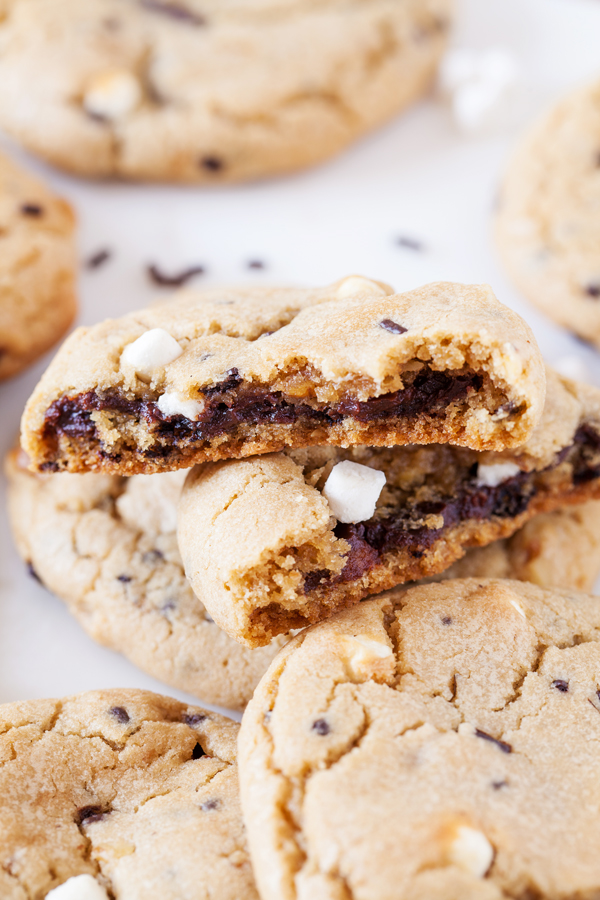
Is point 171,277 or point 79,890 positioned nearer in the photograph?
point 79,890

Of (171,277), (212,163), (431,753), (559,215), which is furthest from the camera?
(212,163)

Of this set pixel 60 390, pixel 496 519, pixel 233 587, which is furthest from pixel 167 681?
pixel 496 519

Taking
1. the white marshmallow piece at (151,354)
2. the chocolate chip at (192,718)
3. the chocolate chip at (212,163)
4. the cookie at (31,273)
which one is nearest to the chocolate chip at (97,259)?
the cookie at (31,273)

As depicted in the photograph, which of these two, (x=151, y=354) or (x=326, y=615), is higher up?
(x=151, y=354)

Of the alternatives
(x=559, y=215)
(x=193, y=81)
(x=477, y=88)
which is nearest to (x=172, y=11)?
(x=193, y=81)

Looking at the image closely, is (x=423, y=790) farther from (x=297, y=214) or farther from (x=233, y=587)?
(x=297, y=214)

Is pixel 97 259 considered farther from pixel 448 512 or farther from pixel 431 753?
pixel 431 753

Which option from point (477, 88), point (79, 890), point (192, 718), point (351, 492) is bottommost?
point (192, 718)
